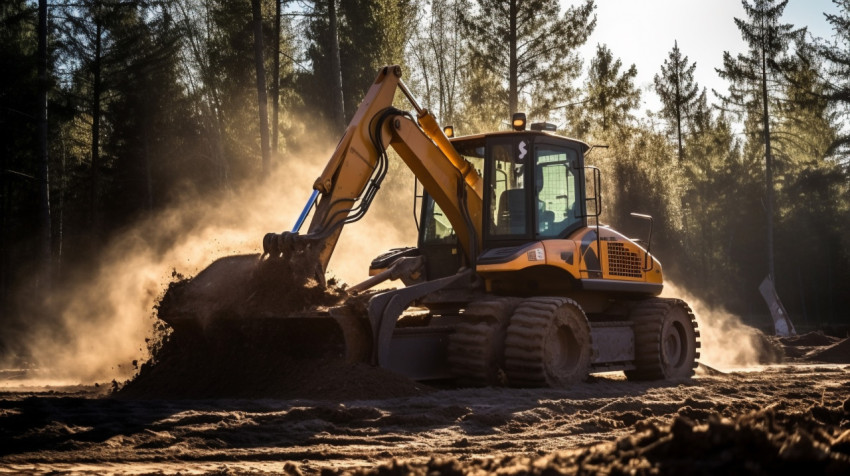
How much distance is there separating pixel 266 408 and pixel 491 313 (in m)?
3.55

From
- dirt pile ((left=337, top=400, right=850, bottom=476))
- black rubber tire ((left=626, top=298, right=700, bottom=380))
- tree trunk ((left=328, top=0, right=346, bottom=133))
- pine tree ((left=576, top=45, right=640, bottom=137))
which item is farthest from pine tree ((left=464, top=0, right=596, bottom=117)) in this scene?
dirt pile ((left=337, top=400, right=850, bottom=476))

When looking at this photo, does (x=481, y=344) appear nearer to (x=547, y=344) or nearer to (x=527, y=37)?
(x=547, y=344)

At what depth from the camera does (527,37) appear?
106 feet

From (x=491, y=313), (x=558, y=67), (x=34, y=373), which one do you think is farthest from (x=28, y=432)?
(x=558, y=67)

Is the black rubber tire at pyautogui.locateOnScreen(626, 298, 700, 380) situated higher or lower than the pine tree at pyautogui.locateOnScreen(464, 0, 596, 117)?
lower

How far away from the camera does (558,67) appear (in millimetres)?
32469

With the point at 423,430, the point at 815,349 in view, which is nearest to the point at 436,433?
the point at 423,430

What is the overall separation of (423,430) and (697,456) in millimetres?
3848

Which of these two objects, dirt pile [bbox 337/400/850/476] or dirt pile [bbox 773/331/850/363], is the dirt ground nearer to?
dirt pile [bbox 337/400/850/476]

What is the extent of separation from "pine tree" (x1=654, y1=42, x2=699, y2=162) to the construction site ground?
38361 mm

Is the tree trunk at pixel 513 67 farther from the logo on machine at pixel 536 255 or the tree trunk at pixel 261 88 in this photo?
the logo on machine at pixel 536 255

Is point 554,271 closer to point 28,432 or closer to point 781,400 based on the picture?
point 781,400

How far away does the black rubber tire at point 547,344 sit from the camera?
11.4 m

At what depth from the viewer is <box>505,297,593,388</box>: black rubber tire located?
37.3 ft
